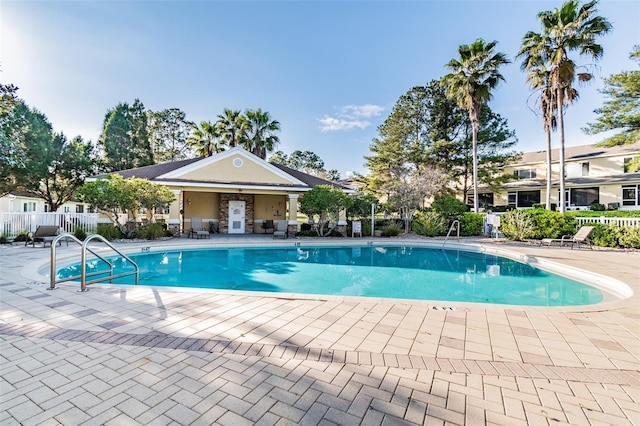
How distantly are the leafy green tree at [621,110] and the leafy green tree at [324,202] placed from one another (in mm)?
14834

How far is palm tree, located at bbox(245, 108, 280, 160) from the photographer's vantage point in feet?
83.8

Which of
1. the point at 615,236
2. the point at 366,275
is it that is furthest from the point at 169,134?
the point at 615,236

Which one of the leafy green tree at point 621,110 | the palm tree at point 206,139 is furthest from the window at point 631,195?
the palm tree at point 206,139

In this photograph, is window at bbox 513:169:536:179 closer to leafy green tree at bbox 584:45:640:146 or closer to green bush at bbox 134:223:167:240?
leafy green tree at bbox 584:45:640:146

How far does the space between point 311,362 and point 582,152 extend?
35842 mm

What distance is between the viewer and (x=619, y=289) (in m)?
6.92

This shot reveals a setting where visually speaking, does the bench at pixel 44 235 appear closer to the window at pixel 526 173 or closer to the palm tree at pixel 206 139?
the palm tree at pixel 206 139

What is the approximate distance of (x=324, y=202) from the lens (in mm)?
16719

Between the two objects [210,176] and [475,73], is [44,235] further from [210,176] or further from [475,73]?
[475,73]

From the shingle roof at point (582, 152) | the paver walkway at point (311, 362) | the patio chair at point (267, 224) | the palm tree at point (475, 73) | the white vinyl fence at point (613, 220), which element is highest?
the palm tree at point (475, 73)

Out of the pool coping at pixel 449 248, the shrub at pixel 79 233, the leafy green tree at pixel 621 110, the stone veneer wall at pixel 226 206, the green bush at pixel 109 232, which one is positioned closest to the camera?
Answer: the pool coping at pixel 449 248

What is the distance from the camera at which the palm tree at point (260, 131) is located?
2553 centimetres

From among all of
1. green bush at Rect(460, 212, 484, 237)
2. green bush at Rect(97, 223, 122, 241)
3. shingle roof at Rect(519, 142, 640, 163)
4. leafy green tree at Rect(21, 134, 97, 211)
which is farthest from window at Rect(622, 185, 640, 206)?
leafy green tree at Rect(21, 134, 97, 211)

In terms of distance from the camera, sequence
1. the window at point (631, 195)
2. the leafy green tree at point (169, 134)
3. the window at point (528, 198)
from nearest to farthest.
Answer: the window at point (631, 195) < the window at point (528, 198) < the leafy green tree at point (169, 134)
